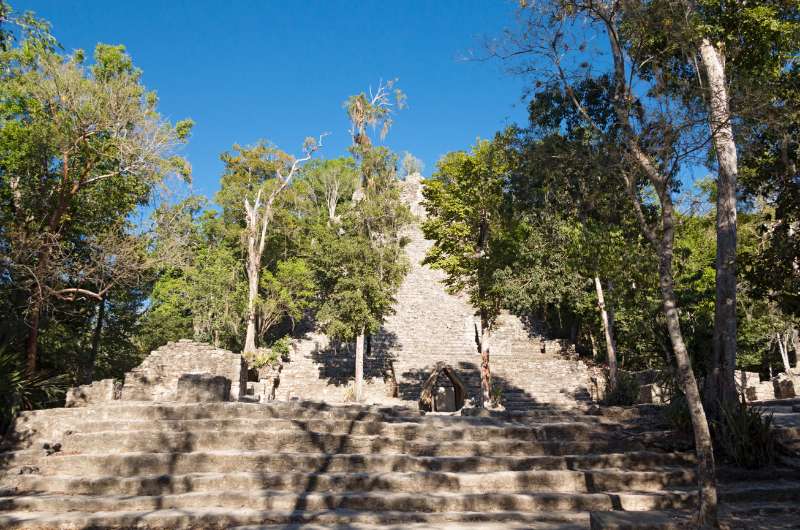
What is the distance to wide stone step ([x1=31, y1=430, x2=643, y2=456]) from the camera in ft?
20.1

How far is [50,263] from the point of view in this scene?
33.1 ft

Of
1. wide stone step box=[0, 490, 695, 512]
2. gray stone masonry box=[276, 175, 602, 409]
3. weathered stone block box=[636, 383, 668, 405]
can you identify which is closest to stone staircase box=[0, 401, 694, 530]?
wide stone step box=[0, 490, 695, 512]

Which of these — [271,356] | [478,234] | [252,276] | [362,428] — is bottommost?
[362,428]

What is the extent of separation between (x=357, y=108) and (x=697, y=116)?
21.9 meters

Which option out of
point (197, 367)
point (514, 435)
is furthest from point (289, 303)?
point (514, 435)

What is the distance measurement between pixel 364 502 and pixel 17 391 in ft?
18.8

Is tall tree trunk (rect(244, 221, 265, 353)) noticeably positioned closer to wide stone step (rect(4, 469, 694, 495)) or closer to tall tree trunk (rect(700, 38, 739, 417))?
wide stone step (rect(4, 469, 694, 495))

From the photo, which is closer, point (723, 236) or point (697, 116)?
point (697, 116)

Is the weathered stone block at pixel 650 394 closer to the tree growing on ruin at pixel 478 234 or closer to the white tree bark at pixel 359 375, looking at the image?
the tree growing on ruin at pixel 478 234

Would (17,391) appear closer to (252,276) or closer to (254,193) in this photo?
(252,276)

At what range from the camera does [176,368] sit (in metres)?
14.2

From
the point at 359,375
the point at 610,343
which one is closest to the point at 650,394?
the point at 610,343

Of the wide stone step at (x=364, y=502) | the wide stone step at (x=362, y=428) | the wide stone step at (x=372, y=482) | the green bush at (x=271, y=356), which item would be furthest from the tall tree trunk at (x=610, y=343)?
the green bush at (x=271, y=356)

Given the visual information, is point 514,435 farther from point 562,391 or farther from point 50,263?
point 562,391
